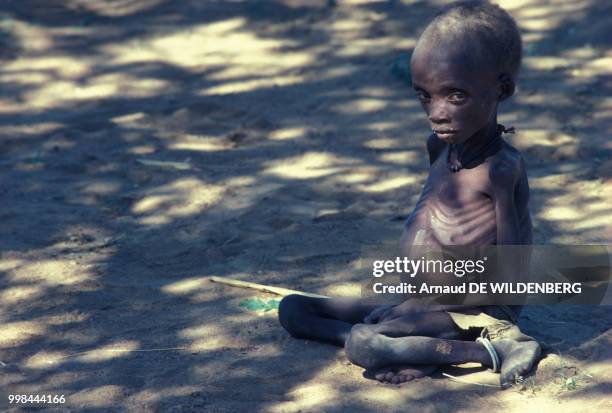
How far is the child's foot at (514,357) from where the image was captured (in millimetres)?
3385

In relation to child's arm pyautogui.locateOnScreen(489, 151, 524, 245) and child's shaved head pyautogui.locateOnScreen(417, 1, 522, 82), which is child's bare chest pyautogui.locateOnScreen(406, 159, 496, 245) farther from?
child's shaved head pyautogui.locateOnScreen(417, 1, 522, 82)

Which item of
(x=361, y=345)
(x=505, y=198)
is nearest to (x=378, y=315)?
(x=361, y=345)

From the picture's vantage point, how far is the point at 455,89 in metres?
3.40

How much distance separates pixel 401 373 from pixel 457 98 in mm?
956

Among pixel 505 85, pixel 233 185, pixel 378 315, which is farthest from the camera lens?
pixel 233 185

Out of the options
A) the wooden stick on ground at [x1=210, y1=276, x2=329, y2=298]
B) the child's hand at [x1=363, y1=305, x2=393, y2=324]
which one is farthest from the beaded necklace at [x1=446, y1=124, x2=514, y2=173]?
the wooden stick on ground at [x1=210, y1=276, x2=329, y2=298]

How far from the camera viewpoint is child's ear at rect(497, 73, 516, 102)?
3.44 meters

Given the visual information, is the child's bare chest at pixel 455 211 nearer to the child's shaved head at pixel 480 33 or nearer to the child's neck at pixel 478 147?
the child's neck at pixel 478 147

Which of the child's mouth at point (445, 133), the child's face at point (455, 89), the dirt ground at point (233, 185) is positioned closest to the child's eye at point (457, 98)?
the child's face at point (455, 89)

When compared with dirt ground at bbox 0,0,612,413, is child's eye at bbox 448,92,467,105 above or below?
above

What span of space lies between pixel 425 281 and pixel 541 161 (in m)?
2.45

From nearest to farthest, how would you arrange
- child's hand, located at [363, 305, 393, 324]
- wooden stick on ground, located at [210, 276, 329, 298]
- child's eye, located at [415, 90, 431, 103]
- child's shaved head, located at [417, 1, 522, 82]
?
1. child's shaved head, located at [417, 1, 522, 82]
2. child's eye, located at [415, 90, 431, 103]
3. child's hand, located at [363, 305, 393, 324]
4. wooden stick on ground, located at [210, 276, 329, 298]

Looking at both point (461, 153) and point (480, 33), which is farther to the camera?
point (461, 153)

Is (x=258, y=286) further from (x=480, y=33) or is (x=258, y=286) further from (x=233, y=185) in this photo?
(x=480, y=33)
